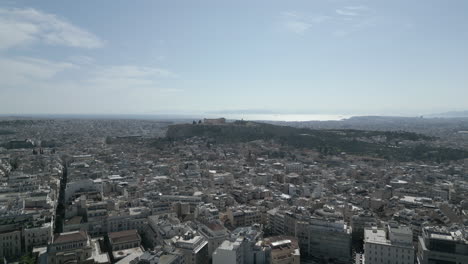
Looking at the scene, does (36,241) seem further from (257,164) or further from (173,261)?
(257,164)

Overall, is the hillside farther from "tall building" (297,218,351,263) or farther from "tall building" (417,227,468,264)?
"tall building" (417,227,468,264)

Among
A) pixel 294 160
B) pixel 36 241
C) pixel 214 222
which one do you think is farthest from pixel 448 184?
pixel 36 241

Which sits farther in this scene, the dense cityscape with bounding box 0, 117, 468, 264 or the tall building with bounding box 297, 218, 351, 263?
the tall building with bounding box 297, 218, 351, 263

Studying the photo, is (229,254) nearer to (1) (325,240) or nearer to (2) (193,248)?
(2) (193,248)

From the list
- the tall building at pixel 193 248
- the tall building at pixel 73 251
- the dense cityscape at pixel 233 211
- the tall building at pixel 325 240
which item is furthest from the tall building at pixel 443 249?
the tall building at pixel 73 251

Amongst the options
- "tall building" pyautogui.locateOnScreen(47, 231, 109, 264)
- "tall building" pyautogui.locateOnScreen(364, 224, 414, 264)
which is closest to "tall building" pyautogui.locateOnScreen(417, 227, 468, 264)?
"tall building" pyautogui.locateOnScreen(364, 224, 414, 264)

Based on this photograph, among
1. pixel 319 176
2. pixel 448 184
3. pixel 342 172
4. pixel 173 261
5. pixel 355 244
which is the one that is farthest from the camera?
pixel 342 172
